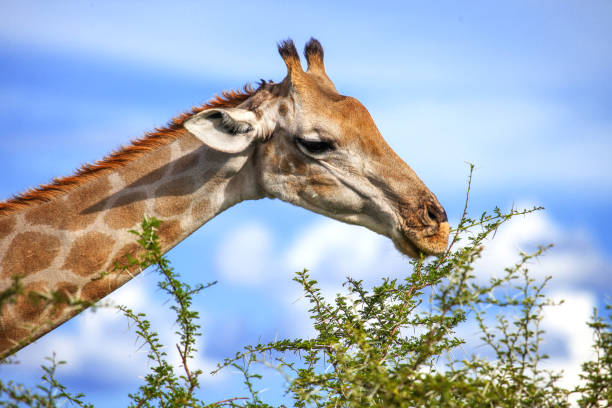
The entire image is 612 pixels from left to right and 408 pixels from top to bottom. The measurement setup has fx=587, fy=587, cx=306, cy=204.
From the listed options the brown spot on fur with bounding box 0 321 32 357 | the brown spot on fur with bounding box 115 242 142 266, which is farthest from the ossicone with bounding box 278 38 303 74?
the brown spot on fur with bounding box 0 321 32 357

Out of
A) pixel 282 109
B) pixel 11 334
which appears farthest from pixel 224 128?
pixel 11 334

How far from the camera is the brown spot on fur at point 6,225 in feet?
19.3

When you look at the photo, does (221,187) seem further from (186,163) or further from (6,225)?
(6,225)

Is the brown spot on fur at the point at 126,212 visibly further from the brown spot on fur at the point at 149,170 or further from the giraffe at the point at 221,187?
the brown spot on fur at the point at 149,170

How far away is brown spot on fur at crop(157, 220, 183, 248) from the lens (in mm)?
5961

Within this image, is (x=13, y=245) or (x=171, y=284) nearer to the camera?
(x=171, y=284)

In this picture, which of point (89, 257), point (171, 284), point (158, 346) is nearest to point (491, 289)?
point (171, 284)

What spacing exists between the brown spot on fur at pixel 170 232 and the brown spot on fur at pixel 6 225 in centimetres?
149

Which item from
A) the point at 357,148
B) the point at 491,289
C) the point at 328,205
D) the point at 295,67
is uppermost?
the point at 295,67

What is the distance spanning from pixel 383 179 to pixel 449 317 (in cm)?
167

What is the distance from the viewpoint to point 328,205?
636 cm

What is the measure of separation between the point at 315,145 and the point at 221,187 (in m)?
1.09

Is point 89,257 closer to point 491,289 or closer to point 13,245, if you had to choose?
point 13,245

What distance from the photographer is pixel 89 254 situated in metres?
5.72
